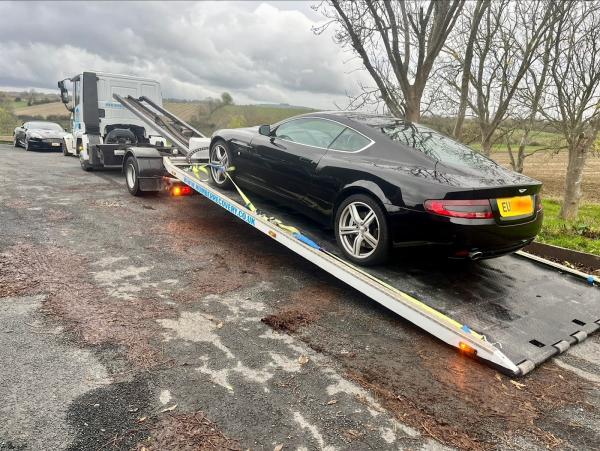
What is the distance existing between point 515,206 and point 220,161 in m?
4.04

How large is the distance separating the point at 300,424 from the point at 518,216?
102 inches

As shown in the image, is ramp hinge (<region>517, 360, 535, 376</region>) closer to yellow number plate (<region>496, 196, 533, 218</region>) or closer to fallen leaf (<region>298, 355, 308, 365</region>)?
Result: yellow number plate (<region>496, 196, 533, 218</region>)

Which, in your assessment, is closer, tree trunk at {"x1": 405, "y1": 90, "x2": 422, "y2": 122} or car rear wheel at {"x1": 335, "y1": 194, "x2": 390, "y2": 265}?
car rear wheel at {"x1": 335, "y1": 194, "x2": 390, "y2": 265}

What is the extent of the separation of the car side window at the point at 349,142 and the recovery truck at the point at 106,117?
6761 millimetres

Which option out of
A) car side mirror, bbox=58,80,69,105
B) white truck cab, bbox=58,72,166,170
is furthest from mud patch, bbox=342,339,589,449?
car side mirror, bbox=58,80,69,105

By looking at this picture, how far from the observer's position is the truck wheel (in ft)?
25.6

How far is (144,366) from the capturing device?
2879 millimetres

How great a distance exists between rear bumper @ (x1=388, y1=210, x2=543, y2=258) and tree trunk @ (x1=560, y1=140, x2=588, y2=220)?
21.7 ft

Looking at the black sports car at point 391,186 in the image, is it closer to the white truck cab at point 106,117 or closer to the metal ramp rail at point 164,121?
the metal ramp rail at point 164,121

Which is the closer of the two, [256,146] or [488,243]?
[488,243]

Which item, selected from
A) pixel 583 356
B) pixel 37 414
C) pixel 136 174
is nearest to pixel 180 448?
pixel 37 414

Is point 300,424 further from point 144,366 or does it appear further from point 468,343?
point 468,343

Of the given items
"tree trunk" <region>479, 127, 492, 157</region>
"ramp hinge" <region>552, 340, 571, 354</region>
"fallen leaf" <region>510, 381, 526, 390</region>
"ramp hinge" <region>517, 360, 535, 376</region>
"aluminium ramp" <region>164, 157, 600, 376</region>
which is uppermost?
"tree trunk" <region>479, 127, 492, 157</region>

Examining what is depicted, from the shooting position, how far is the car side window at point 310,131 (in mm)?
4598
